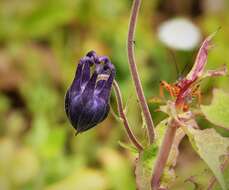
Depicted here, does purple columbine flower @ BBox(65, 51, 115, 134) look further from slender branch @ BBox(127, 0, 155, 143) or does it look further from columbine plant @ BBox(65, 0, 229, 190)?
slender branch @ BBox(127, 0, 155, 143)

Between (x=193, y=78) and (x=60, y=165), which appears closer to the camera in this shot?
(x=193, y=78)

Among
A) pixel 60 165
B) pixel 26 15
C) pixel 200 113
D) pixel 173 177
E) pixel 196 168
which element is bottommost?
pixel 196 168

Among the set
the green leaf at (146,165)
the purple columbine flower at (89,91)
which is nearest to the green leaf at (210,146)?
the green leaf at (146,165)

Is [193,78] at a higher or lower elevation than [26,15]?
lower

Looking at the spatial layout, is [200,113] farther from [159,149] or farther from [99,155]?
[99,155]

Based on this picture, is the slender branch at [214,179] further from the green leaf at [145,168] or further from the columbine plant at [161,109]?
→ the green leaf at [145,168]

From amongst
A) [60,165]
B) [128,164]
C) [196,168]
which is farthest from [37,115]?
[196,168]

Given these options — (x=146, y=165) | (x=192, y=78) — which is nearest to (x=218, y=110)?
(x=192, y=78)
